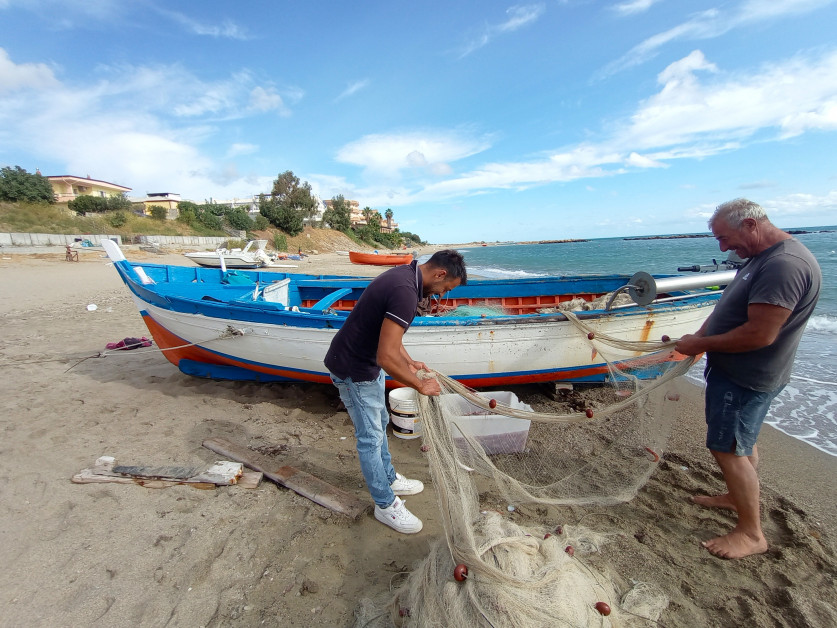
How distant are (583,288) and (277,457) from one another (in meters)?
5.85

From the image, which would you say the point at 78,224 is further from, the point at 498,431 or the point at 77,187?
the point at 498,431

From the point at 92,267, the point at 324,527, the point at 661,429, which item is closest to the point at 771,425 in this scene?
the point at 661,429

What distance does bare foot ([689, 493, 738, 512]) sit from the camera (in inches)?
121

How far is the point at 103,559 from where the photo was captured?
2.51m

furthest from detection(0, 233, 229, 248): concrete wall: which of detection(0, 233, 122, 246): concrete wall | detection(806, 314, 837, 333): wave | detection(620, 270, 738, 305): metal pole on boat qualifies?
detection(806, 314, 837, 333): wave

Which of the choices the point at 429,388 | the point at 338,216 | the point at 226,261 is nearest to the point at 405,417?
the point at 429,388

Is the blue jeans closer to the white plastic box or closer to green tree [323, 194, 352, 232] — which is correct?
the white plastic box

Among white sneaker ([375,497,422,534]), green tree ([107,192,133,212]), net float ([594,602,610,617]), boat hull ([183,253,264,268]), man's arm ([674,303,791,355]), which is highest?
green tree ([107,192,133,212])

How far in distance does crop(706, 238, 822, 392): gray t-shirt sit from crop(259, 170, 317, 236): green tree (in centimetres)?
4955

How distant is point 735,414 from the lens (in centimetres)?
256

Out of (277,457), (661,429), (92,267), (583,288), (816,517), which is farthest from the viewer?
(92,267)

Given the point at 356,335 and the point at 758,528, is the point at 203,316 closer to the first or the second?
the point at 356,335

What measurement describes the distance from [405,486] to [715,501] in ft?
7.92

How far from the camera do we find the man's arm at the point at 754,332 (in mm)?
2229
